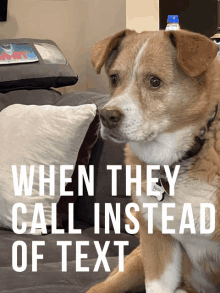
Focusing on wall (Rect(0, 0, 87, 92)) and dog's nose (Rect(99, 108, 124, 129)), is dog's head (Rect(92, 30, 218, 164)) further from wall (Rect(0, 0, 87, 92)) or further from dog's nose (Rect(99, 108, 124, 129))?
wall (Rect(0, 0, 87, 92))

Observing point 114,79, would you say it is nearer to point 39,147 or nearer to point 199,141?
point 199,141

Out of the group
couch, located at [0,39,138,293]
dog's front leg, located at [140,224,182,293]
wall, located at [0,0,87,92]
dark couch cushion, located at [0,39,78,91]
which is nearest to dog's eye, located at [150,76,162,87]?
dog's front leg, located at [140,224,182,293]

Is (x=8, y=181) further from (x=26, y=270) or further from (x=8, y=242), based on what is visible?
(x=26, y=270)

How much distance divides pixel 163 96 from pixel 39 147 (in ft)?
2.34

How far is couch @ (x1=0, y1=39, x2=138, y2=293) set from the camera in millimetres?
1264

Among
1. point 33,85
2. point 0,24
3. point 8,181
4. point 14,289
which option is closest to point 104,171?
point 8,181

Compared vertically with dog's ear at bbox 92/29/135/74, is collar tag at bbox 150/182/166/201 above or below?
below

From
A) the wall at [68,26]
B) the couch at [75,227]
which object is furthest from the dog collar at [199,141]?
the wall at [68,26]

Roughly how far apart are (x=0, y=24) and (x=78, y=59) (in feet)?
1.95

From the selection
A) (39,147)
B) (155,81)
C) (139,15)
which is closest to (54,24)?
(139,15)

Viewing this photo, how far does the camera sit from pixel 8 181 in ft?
5.43

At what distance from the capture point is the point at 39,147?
1.68 meters

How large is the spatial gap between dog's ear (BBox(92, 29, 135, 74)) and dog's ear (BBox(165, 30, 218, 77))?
0.77 feet

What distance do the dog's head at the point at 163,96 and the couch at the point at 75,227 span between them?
1.51 feet
